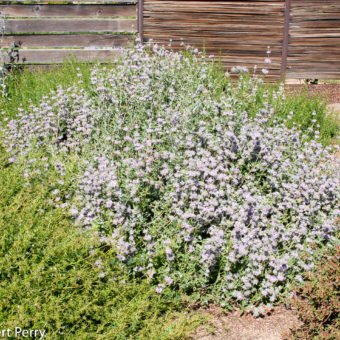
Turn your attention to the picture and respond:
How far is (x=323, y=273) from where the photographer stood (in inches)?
154

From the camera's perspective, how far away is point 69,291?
3.79 m

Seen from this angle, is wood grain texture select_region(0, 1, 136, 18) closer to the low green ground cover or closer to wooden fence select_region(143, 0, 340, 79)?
wooden fence select_region(143, 0, 340, 79)

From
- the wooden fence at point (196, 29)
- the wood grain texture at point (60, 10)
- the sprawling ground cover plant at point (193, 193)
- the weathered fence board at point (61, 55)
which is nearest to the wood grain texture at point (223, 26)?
the wooden fence at point (196, 29)

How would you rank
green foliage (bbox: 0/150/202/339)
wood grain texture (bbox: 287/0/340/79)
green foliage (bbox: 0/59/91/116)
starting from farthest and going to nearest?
wood grain texture (bbox: 287/0/340/79) → green foliage (bbox: 0/59/91/116) → green foliage (bbox: 0/150/202/339)

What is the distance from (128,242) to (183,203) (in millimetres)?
552

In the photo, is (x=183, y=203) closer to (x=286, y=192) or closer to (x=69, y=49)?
(x=286, y=192)

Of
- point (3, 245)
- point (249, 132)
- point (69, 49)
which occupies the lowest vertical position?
point (3, 245)

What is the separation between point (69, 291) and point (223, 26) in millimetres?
6181

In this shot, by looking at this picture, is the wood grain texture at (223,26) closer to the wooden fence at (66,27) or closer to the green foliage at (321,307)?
the wooden fence at (66,27)

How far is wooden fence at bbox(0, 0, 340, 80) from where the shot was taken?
27.9 ft

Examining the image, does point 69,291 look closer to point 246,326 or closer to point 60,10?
point 246,326

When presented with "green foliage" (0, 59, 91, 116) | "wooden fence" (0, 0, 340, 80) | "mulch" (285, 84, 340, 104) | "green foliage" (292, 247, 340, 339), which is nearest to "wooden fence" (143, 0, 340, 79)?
"wooden fence" (0, 0, 340, 80)

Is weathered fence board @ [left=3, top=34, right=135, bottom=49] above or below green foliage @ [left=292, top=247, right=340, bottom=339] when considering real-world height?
above

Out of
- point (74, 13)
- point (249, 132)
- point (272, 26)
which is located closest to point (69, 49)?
point (74, 13)
